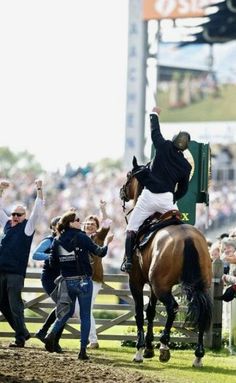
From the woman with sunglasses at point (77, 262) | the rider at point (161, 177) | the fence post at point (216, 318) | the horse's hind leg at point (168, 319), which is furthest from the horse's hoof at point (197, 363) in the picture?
the fence post at point (216, 318)

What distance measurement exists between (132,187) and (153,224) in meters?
1.28

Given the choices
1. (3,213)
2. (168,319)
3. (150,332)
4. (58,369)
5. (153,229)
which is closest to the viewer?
(58,369)

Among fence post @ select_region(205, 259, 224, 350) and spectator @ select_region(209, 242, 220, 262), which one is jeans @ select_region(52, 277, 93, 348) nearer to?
fence post @ select_region(205, 259, 224, 350)

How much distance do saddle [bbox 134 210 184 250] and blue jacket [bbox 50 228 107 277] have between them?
562 mm

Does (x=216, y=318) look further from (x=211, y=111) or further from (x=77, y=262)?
(x=211, y=111)

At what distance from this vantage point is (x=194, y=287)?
1325 centimetres

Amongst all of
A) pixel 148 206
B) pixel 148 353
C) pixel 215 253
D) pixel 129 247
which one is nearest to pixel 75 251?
pixel 129 247

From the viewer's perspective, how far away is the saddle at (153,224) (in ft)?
45.4

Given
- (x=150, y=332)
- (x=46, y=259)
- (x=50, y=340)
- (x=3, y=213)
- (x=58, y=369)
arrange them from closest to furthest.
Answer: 1. (x=58, y=369)
2. (x=50, y=340)
3. (x=150, y=332)
4. (x=46, y=259)
5. (x=3, y=213)

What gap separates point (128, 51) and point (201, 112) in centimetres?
425

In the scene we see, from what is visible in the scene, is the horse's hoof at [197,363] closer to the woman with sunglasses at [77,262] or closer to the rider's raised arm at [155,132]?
the woman with sunglasses at [77,262]

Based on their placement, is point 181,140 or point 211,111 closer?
point 181,140

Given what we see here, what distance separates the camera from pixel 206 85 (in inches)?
1747

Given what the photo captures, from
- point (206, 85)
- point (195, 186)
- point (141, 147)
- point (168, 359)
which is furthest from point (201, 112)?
point (168, 359)
